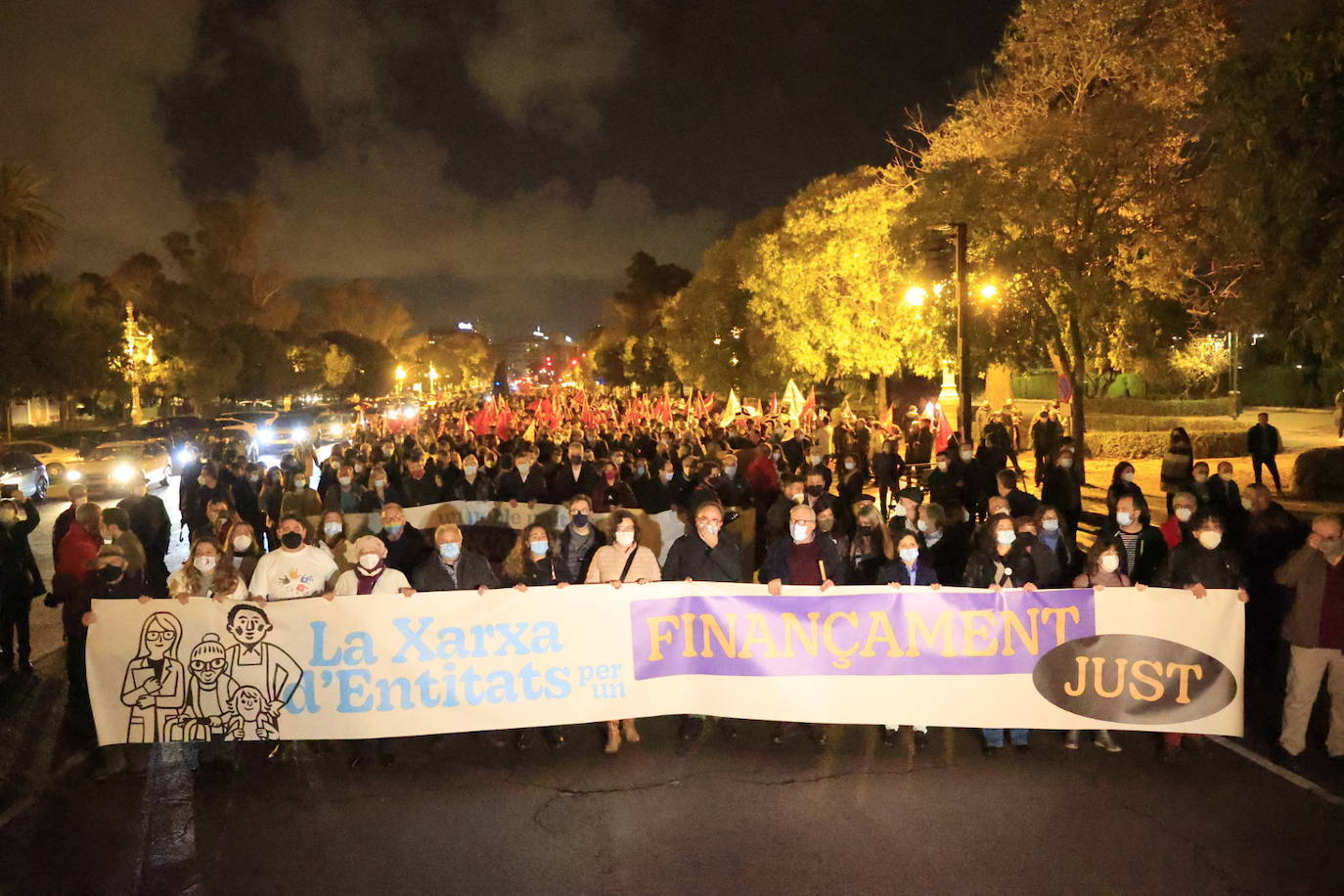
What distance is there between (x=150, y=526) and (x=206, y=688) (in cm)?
437

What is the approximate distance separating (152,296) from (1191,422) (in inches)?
2922

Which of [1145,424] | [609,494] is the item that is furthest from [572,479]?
[1145,424]

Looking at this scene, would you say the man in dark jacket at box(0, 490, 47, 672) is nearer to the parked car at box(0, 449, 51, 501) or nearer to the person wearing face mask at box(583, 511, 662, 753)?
the person wearing face mask at box(583, 511, 662, 753)

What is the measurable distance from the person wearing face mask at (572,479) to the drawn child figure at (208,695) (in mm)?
6173

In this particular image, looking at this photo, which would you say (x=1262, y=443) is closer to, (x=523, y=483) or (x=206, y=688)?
(x=523, y=483)

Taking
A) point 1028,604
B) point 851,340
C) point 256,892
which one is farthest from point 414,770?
point 851,340

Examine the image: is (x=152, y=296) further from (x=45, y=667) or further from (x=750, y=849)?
(x=750, y=849)

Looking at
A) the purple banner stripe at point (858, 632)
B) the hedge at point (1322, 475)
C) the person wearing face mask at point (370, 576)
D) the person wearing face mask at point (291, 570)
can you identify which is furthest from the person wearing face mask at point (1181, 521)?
the hedge at point (1322, 475)

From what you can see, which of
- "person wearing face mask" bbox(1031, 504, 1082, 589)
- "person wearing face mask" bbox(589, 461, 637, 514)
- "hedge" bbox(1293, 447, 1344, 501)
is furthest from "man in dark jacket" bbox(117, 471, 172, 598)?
"hedge" bbox(1293, 447, 1344, 501)

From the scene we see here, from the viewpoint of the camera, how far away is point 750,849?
554 centimetres

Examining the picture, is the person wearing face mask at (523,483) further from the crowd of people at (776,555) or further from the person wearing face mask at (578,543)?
the person wearing face mask at (578,543)

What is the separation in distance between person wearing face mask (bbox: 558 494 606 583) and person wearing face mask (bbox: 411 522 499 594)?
2.87 ft

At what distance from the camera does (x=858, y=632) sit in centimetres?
677

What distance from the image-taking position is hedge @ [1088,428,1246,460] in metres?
24.0
